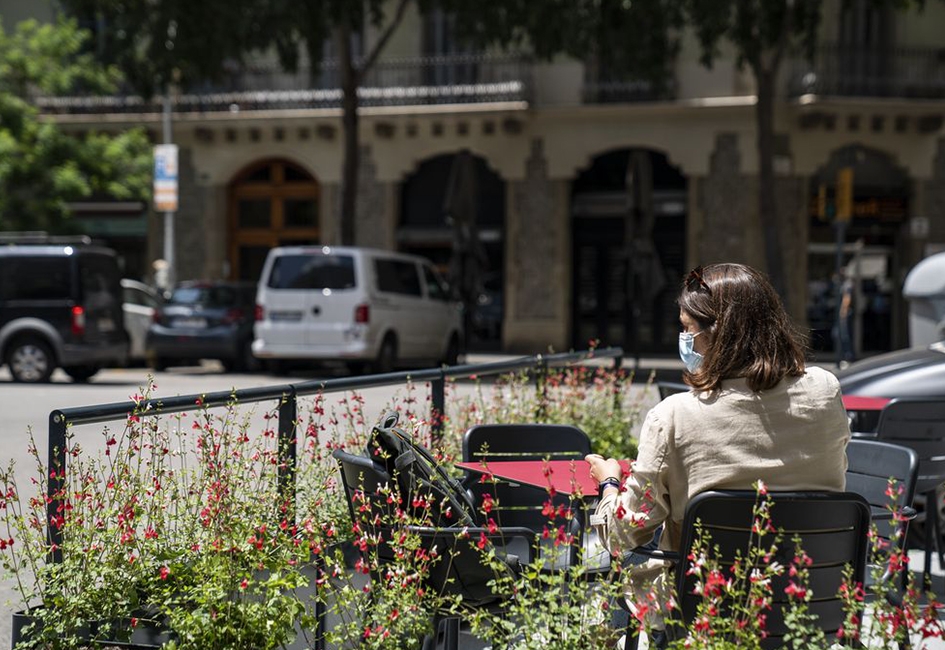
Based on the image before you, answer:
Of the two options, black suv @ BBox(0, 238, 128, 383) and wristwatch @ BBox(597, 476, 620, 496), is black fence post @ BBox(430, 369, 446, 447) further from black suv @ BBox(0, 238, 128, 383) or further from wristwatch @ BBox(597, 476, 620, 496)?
black suv @ BBox(0, 238, 128, 383)

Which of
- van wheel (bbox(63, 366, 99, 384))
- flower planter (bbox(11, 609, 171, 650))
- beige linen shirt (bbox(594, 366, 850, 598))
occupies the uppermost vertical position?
beige linen shirt (bbox(594, 366, 850, 598))

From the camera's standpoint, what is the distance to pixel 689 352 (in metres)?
3.51

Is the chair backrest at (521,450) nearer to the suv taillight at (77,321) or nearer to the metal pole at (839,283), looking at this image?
the suv taillight at (77,321)

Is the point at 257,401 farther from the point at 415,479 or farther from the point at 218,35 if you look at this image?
the point at 218,35

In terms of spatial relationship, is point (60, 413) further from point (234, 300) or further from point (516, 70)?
point (516, 70)

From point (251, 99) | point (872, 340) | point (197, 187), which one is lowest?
point (872, 340)

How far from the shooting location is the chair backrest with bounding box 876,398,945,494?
6160mm

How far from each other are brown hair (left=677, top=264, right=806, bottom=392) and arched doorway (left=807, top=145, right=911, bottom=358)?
2484 cm

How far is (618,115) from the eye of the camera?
27922mm

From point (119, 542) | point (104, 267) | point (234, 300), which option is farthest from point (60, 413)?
point (234, 300)

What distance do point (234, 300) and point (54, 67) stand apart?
10.3 m

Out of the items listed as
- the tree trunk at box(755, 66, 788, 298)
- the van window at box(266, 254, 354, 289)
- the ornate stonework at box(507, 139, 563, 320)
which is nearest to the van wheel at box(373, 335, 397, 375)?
the van window at box(266, 254, 354, 289)

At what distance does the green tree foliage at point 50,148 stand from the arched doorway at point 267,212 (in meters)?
2.34

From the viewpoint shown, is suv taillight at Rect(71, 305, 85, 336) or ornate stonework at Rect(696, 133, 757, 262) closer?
suv taillight at Rect(71, 305, 85, 336)
